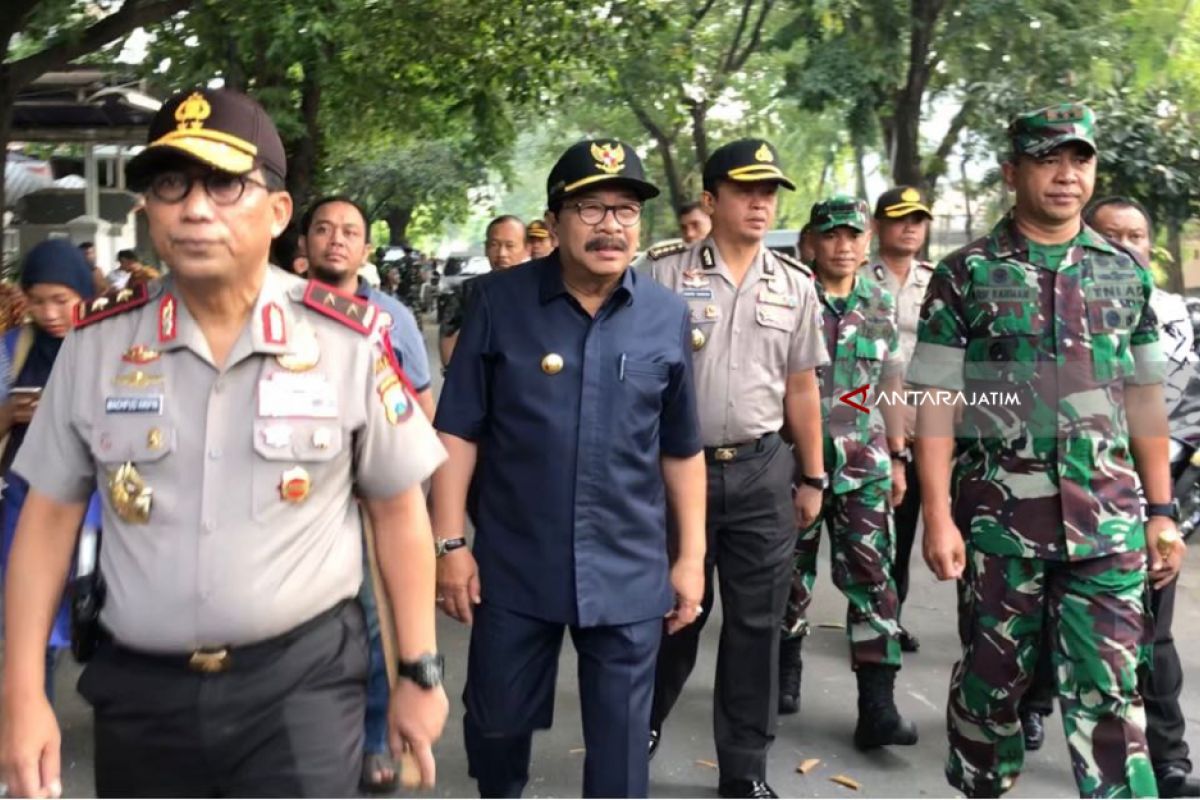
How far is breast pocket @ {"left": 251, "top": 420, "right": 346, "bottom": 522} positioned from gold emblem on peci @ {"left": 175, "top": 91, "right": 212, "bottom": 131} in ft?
1.73

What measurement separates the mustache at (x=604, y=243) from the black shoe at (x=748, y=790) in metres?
1.84

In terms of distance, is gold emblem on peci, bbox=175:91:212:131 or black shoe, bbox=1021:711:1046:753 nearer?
gold emblem on peci, bbox=175:91:212:131

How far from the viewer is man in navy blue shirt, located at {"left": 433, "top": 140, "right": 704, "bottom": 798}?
3.32m

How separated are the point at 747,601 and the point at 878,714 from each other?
883 mm

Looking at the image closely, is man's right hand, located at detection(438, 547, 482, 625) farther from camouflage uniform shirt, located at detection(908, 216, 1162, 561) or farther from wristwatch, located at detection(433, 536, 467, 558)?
camouflage uniform shirt, located at detection(908, 216, 1162, 561)

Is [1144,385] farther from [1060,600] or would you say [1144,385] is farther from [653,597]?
[653,597]

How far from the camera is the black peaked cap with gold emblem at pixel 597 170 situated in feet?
10.9

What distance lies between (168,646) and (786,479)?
2.48 meters

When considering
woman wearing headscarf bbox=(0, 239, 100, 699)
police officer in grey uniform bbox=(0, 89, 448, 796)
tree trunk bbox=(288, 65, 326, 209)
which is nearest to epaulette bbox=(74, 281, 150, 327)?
police officer in grey uniform bbox=(0, 89, 448, 796)

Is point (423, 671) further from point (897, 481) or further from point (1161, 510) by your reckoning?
point (897, 481)

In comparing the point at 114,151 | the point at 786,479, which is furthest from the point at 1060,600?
the point at 114,151

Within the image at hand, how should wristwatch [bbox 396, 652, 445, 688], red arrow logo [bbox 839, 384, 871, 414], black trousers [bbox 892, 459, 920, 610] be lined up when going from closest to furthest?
1. wristwatch [bbox 396, 652, 445, 688]
2. red arrow logo [bbox 839, 384, 871, 414]
3. black trousers [bbox 892, 459, 920, 610]

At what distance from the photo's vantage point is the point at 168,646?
7.14 feet

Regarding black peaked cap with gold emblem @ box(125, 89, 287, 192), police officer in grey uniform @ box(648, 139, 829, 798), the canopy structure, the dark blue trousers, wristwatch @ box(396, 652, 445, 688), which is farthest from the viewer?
the canopy structure
